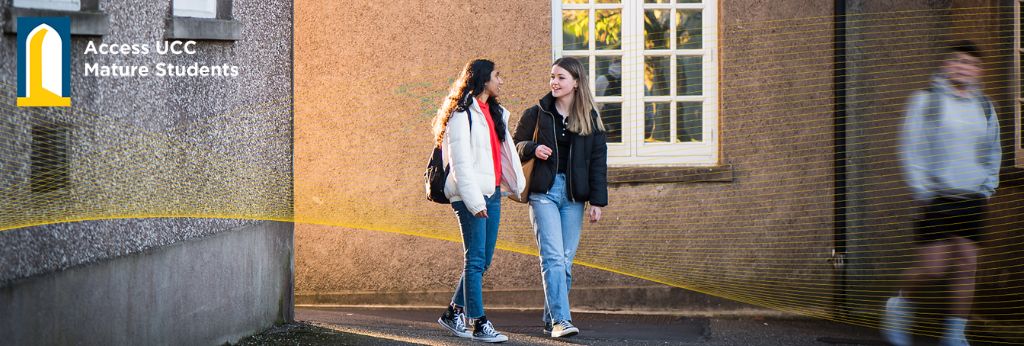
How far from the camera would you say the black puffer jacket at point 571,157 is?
7.65 m

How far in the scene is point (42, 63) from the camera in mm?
5285

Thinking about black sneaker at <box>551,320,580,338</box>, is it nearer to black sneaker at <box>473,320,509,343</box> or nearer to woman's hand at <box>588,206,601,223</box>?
black sneaker at <box>473,320,509,343</box>

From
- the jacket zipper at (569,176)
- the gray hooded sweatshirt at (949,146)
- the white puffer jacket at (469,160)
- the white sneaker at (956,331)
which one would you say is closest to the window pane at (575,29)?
the jacket zipper at (569,176)

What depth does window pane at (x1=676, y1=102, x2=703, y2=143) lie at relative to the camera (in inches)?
391

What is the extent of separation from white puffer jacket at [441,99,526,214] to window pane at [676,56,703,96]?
2.95 m

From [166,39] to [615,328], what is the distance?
3.69m

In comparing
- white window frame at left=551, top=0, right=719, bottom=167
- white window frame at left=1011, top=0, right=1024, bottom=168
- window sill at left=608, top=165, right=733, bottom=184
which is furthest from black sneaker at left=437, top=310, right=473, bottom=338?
white window frame at left=1011, top=0, right=1024, bottom=168

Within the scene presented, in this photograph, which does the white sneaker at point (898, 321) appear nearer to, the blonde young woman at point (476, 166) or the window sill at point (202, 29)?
the blonde young woman at point (476, 166)

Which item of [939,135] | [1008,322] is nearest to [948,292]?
[939,135]

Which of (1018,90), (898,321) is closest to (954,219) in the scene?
(898,321)

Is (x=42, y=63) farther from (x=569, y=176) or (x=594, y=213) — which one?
(x=594, y=213)

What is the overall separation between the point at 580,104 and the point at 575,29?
2191mm

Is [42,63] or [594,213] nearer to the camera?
[42,63]

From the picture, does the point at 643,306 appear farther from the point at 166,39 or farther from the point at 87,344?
the point at 87,344
